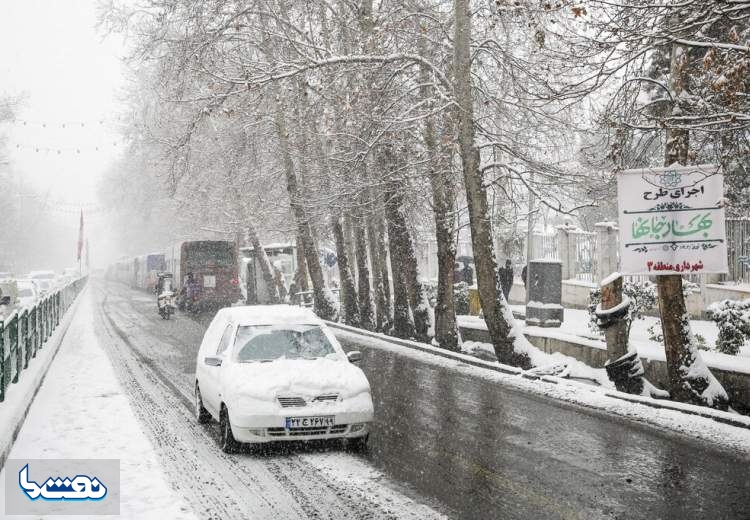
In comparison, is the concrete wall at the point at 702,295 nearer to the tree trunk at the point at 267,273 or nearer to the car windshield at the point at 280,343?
the car windshield at the point at 280,343

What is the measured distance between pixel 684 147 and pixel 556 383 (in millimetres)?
4405

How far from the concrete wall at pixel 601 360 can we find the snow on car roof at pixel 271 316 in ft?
19.1

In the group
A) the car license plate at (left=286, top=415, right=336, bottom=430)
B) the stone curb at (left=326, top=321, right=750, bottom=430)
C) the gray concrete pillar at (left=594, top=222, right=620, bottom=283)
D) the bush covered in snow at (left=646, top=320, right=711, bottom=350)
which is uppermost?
the gray concrete pillar at (left=594, top=222, right=620, bottom=283)

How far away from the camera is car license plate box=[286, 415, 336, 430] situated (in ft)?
25.7

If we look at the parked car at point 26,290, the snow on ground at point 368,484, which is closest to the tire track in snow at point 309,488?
the snow on ground at point 368,484

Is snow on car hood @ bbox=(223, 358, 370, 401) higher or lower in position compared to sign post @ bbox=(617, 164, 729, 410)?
lower

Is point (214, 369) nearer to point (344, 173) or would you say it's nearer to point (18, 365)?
point (18, 365)

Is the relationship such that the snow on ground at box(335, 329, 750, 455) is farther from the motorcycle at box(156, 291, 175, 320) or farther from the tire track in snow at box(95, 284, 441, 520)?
the motorcycle at box(156, 291, 175, 320)

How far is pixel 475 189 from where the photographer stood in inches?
585

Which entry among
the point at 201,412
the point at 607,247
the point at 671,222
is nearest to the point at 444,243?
the point at 607,247

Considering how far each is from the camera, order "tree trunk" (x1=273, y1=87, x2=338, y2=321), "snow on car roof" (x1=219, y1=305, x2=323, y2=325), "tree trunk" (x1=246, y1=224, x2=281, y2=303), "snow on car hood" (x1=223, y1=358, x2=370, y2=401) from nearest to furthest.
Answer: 1. "snow on car hood" (x1=223, y1=358, x2=370, y2=401)
2. "snow on car roof" (x1=219, y1=305, x2=323, y2=325)
3. "tree trunk" (x1=273, y1=87, x2=338, y2=321)
4. "tree trunk" (x1=246, y1=224, x2=281, y2=303)

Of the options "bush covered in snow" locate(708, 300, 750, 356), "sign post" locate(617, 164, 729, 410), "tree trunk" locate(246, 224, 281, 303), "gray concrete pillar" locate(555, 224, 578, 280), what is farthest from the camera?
"tree trunk" locate(246, 224, 281, 303)

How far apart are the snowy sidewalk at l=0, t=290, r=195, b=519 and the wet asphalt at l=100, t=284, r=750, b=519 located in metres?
2.29

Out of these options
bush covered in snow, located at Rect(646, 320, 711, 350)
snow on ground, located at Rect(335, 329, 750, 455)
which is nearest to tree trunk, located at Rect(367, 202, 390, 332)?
snow on ground, located at Rect(335, 329, 750, 455)
